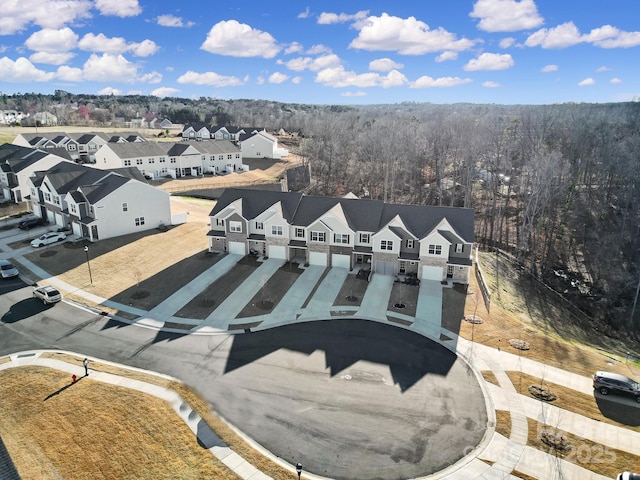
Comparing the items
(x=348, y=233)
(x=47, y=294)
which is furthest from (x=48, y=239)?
(x=348, y=233)

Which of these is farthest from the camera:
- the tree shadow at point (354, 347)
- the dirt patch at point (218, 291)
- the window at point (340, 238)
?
the window at point (340, 238)

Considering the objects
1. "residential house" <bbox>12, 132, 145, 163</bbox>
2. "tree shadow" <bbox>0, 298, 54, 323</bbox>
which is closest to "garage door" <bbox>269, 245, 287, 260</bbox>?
"tree shadow" <bbox>0, 298, 54, 323</bbox>

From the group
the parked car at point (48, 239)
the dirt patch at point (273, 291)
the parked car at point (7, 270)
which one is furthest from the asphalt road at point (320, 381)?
the parked car at point (48, 239)

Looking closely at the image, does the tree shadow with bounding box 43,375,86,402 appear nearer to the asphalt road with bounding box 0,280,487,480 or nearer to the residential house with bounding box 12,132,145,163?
the asphalt road with bounding box 0,280,487,480

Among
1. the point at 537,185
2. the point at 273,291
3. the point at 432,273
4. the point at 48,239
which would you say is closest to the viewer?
the point at 273,291

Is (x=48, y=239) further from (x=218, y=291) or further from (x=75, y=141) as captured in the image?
(x=75, y=141)

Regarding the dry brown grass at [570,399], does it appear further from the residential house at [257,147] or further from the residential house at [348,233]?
the residential house at [257,147]
